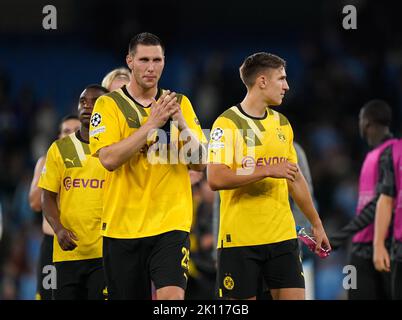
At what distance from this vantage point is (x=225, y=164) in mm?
6297

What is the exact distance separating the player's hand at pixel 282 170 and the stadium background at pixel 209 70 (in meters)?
5.54

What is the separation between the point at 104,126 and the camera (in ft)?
20.3

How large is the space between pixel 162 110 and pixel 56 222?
154 centimetres

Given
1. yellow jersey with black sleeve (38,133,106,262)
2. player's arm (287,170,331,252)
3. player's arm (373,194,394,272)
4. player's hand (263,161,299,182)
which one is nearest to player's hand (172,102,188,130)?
player's hand (263,161,299,182)

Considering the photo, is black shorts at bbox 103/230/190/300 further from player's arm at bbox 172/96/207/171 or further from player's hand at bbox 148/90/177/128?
player's hand at bbox 148/90/177/128

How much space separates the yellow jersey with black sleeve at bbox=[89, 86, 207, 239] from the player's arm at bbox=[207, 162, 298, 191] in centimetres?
18

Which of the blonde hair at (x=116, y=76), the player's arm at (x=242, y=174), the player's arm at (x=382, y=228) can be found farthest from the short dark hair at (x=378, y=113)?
the player's arm at (x=242, y=174)

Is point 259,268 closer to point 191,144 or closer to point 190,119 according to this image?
point 191,144

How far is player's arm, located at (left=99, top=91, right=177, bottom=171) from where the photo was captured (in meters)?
5.93

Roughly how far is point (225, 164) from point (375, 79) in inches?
337

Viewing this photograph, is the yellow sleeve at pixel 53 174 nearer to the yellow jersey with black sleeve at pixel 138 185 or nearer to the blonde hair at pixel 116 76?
the blonde hair at pixel 116 76

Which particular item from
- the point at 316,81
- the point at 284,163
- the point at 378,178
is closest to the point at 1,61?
the point at 316,81

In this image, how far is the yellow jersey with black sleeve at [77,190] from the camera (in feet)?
23.3

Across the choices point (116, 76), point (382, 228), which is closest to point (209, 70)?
point (116, 76)
